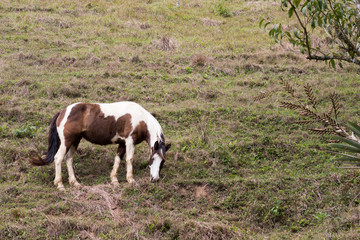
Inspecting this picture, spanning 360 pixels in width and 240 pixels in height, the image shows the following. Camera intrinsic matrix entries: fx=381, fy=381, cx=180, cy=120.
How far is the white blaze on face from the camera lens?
26.2 ft

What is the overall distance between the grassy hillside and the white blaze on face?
20 centimetres

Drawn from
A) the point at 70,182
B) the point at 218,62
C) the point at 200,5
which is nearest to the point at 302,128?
the point at 218,62

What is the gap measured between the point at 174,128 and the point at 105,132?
8.51 feet

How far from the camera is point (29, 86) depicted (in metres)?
11.8

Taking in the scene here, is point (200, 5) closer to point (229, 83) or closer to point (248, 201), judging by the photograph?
point (229, 83)

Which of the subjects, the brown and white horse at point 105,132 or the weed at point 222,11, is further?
the weed at point 222,11

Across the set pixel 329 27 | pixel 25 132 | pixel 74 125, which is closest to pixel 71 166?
pixel 74 125

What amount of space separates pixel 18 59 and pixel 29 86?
234 cm

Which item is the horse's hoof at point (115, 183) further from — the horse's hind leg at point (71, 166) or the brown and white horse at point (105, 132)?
the horse's hind leg at point (71, 166)

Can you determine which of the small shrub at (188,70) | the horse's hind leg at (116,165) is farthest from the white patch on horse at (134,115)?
the small shrub at (188,70)

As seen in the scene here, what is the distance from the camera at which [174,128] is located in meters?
10.5

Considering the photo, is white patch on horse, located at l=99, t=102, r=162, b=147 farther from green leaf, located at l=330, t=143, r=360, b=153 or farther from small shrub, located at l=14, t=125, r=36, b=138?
green leaf, located at l=330, t=143, r=360, b=153

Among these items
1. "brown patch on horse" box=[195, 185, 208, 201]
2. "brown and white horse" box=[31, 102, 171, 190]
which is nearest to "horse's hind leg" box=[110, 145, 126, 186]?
"brown and white horse" box=[31, 102, 171, 190]

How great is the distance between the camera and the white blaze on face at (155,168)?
7992 mm
